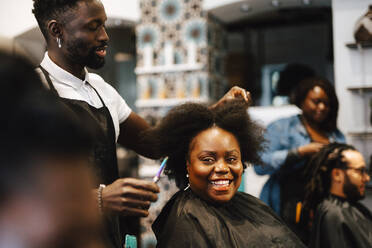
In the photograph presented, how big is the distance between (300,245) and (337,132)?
1.41 m

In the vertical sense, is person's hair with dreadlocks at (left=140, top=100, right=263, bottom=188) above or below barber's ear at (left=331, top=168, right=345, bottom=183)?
above

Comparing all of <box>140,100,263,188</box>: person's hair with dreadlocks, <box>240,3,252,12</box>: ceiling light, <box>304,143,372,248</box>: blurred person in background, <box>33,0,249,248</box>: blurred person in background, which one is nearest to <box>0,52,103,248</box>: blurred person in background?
<box>33,0,249,248</box>: blurred person in background

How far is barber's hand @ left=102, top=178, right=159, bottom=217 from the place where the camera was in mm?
909

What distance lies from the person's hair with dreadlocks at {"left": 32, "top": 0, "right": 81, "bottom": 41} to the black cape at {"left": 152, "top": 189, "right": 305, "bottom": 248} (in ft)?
2.21

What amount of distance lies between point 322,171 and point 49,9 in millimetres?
1622

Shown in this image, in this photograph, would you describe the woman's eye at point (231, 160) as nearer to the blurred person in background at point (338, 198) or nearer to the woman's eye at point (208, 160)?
the woman's eye at point (208, 160)

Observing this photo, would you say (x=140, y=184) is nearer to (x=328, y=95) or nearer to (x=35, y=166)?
(x=35, y=166)

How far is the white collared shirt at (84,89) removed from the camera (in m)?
1.17

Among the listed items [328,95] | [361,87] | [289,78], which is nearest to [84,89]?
[328,95]

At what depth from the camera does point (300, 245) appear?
142 centimetres

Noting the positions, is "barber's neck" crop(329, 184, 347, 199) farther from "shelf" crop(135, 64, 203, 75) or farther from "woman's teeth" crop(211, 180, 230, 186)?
"shelf" crop(135, 64, 203, 75)

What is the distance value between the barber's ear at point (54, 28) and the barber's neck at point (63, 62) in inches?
1.7

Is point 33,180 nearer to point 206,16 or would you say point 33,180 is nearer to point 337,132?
point 337,132

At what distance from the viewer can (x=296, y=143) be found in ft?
8.43
